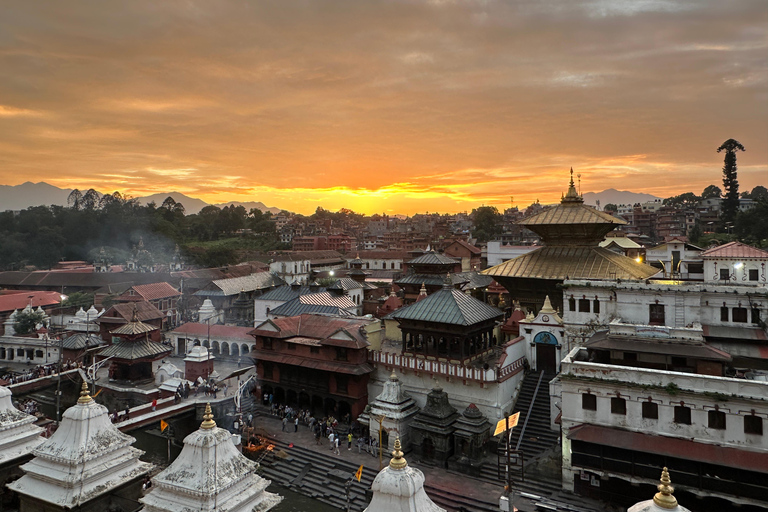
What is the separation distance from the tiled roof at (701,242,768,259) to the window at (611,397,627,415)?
49.0 ft

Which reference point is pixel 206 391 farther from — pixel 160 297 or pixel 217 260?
pixel 217 260

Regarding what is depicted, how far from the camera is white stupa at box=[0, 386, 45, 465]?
532 inches

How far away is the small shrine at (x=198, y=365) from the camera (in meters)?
33.4

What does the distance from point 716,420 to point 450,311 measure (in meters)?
12.7

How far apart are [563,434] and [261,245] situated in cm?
10692

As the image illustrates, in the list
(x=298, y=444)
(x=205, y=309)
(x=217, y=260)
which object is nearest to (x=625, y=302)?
(x=298, y=444)

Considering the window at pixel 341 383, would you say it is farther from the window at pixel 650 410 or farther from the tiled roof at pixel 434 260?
the tiled roof at pixel 434 260

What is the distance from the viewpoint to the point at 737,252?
28.6m

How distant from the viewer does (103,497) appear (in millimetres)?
11922

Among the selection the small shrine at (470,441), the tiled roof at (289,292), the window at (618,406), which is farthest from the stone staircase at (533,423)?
the tiled roof at (289,292)

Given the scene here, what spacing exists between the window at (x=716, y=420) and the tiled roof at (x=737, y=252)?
14286mm

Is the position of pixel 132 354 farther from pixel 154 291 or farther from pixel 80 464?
pixel 80 464

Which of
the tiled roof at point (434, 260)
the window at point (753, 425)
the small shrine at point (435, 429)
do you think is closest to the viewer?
the window at point (753, 425)

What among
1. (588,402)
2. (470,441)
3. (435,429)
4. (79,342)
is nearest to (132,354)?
(79,342)
